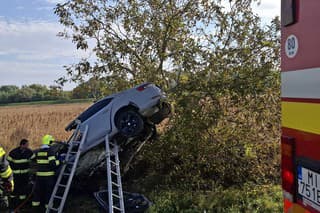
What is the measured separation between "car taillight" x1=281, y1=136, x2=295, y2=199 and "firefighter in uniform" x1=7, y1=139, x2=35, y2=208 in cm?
638

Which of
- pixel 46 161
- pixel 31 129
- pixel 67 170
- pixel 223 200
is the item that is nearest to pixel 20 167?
pixel 46 161

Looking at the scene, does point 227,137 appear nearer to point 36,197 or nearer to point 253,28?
point 253,28

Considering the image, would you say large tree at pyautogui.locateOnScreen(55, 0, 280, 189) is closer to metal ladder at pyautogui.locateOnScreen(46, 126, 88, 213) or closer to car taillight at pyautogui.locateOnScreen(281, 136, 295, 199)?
metal ladder at pyautogui.locateOnScreen(46, 126, 88, 213)

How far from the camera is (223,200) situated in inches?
306

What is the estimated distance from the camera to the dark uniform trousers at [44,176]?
300 inches

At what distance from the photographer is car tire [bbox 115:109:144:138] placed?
7.77m

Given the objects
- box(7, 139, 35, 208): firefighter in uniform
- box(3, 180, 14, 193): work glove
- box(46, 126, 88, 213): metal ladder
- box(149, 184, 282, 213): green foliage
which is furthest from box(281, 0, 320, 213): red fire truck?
box(3, 180, 14, 193): work glove

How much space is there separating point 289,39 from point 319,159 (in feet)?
2.66

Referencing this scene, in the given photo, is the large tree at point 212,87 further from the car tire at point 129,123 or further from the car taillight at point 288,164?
the car taillight at point 288,164

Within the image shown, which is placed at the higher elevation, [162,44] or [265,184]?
[162,44]

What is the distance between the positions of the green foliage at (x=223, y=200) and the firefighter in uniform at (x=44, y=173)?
2020 millimetres

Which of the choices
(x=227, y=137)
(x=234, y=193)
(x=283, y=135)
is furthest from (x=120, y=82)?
(x=283, y=135)

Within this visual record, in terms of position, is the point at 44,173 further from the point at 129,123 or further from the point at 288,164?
the point at 288,164

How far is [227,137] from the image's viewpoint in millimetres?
8805
